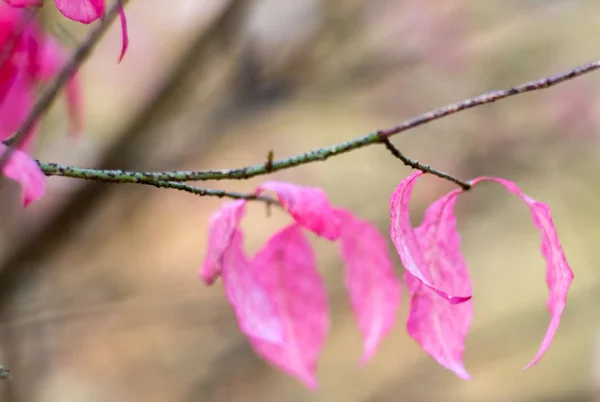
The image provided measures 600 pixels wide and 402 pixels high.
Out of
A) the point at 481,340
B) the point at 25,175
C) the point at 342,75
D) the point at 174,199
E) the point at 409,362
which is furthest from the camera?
the point at 409,362

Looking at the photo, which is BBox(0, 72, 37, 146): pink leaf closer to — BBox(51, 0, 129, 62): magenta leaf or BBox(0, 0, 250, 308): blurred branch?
BBox(51, 0, 129, 62): magenta leaf

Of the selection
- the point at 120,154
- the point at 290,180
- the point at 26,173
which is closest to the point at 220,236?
the point at 26,173

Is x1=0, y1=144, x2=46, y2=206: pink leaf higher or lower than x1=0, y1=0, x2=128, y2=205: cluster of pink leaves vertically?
lower

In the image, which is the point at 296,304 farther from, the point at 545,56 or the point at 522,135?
the point at 545,56

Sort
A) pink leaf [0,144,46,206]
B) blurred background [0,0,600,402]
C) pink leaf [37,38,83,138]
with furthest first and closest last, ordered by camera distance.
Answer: blurred background [0,0,600,402], pink leaf [37,38,83,138], pink leaf [0,144,46,206]

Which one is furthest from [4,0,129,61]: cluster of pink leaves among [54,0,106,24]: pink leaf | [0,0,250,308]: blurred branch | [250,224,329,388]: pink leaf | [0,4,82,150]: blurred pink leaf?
[0,0,250,308]: blurred branch

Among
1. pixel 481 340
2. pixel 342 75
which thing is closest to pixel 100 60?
pixel 342 75
